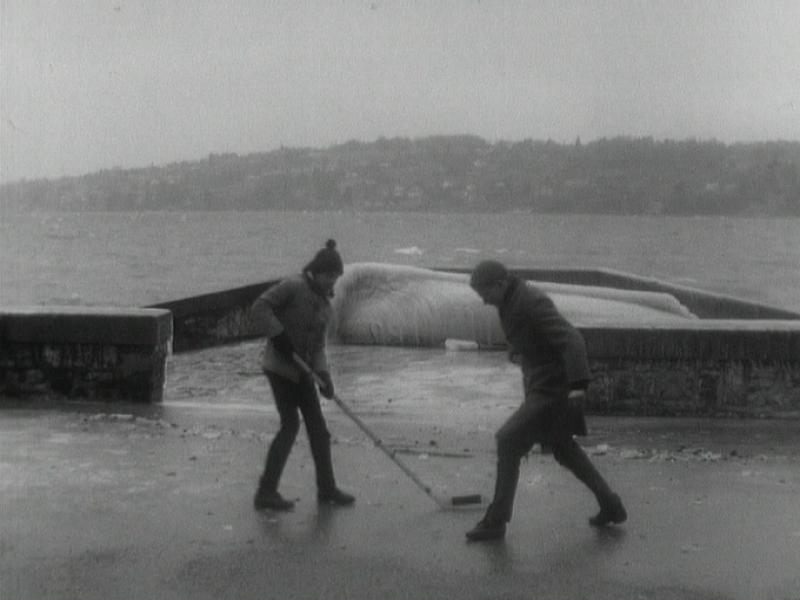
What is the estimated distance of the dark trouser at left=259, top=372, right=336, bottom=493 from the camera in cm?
788

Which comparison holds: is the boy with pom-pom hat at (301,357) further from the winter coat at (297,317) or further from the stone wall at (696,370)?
the stone wall at (696,370)

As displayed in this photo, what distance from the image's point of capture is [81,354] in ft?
37.5

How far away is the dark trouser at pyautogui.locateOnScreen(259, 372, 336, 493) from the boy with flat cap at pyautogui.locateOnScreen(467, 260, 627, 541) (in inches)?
44.6

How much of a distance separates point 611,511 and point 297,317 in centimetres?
211

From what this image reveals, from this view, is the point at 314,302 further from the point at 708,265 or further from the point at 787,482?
the point at 708,265

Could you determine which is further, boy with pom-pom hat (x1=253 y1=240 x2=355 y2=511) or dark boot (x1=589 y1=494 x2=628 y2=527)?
boy with pom-pom hat (x1=253 y1=240 x2=355 y2=511)

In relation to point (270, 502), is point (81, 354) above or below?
above

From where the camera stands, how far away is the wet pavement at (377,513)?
6383 millimetres

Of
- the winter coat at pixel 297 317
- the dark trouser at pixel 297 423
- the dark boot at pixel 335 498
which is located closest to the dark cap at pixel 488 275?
the winter coat at pixel 297 317

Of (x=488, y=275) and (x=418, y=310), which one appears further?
(x=418, y=310)

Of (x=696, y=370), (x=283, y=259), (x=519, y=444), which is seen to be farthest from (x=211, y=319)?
(x=283, y=259)

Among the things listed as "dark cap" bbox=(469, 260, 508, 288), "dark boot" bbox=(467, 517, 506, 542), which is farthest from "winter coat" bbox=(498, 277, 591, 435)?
"dark boot" bbox=(467, 517, 506, 542)

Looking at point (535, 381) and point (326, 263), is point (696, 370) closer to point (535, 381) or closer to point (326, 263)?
point (535, 381)

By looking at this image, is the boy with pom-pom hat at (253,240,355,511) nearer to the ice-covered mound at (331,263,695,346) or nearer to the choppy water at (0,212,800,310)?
the ice-covered mound at (331,263,695,346)
